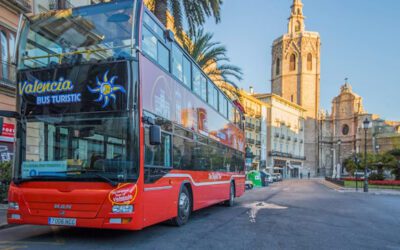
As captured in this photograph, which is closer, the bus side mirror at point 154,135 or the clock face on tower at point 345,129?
the bus side mirror at point 154,135

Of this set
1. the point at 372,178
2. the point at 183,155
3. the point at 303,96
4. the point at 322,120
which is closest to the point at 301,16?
the point at 303,96

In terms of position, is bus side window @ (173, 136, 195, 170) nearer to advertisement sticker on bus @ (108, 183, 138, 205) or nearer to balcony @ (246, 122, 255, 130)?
advertisement sticker on bus @ (108, 183, 138, 205)

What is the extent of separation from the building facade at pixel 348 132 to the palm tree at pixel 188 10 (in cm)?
6816

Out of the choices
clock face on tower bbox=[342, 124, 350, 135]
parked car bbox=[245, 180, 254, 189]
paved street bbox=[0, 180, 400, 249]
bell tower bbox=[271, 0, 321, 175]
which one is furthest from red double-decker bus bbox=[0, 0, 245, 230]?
bell tower bbox=[271, 0, 321, 175]

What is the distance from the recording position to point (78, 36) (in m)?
8.04

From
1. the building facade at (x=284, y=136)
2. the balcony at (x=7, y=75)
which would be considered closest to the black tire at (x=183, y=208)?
the balcony at (x=7, y=75)

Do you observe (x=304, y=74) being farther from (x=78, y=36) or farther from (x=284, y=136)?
(x=78, y=36)

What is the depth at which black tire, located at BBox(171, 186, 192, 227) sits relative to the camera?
9.80 m

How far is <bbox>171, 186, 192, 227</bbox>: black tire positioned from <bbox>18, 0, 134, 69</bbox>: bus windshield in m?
4.00

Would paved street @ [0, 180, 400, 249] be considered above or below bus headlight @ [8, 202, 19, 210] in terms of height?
below

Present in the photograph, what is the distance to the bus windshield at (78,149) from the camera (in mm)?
7348

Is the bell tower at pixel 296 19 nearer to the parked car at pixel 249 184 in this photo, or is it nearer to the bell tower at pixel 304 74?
the bell tower at pixel 304 74

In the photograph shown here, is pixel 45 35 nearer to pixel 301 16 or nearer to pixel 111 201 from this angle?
pixel 111 201

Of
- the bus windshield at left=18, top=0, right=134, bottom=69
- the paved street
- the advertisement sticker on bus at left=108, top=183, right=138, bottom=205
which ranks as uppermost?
the bus windshield at left=18, top=0, right=134, bottom=69
